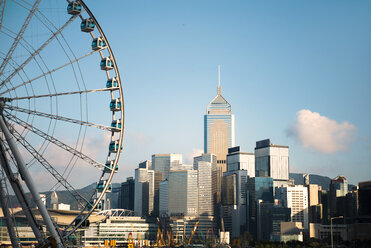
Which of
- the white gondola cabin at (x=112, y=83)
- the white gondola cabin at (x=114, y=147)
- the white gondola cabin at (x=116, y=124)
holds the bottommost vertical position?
the white gondola cabin at (x=114, y=147)

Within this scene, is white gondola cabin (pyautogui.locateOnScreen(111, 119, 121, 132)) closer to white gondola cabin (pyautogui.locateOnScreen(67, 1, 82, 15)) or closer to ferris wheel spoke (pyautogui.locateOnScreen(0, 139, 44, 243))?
white gondola cabin (pyautogui.locateOnScreen(67, 1, 82, 15))

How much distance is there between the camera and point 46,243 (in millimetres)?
55219

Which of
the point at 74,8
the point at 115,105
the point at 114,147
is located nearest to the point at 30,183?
the point at 114,147

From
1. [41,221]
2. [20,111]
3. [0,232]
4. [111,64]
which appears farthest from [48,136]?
[0,232]

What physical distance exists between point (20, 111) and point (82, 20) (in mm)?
14516

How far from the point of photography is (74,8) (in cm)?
6431

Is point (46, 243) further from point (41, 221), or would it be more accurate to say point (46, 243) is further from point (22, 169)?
point (22, 169)

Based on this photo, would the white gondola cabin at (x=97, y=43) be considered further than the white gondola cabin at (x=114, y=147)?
Yes

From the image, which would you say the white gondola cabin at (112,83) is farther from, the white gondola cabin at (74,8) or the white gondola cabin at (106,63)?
the white gondola cabin at (74,8)

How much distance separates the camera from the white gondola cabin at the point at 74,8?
64.3 meters

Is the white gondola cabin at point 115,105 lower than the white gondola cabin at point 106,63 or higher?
lower

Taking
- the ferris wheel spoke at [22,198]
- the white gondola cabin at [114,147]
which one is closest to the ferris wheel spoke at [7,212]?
the ferris wheel spoke at [22,198]

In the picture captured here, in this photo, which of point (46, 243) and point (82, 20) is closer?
point (46, 243)

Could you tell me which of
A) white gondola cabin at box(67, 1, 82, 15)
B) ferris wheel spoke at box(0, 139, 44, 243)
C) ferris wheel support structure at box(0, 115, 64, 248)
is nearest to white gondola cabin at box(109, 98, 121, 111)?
white gondola cabin at box(67, 1, 82, 15)
